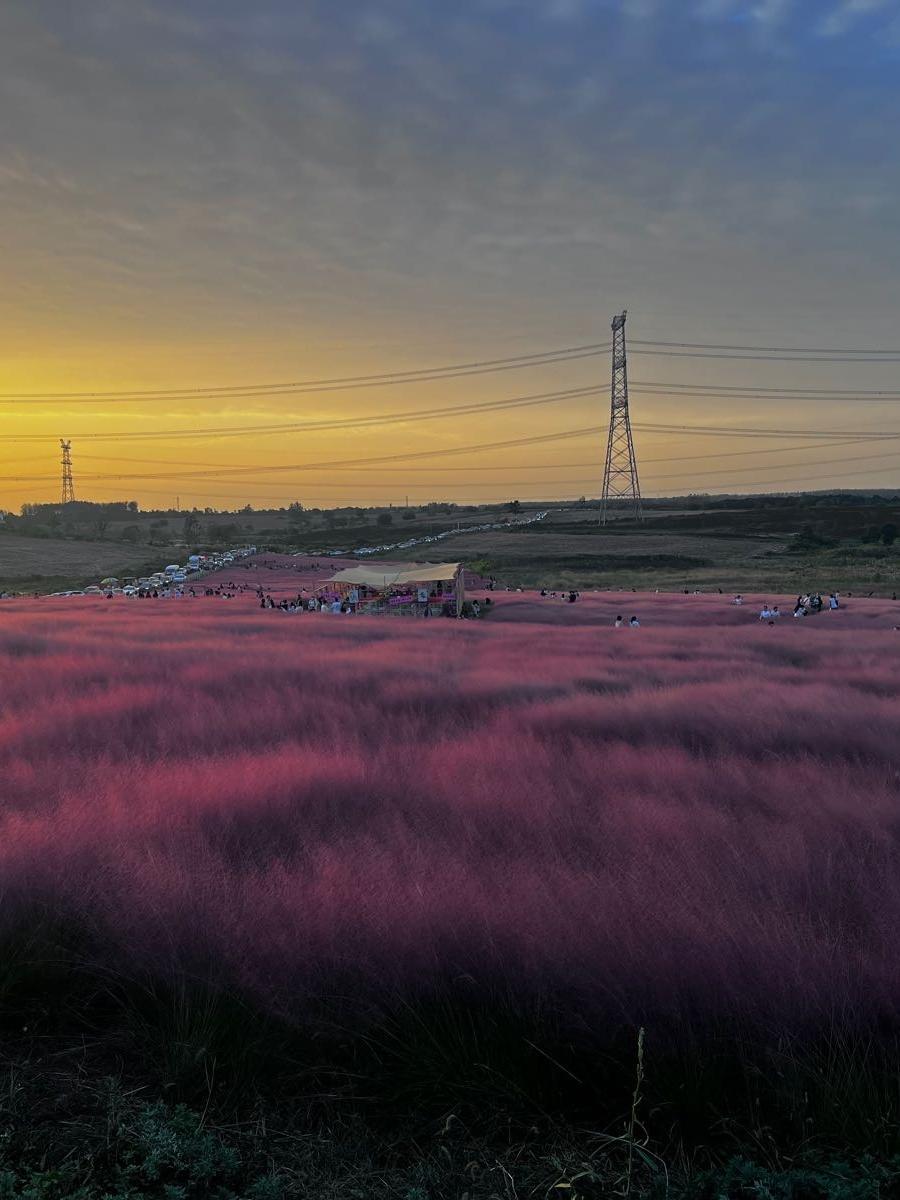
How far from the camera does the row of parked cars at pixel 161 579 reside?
45.5 meters

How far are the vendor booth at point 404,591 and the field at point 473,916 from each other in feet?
72.3

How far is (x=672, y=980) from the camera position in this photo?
3.02 meters

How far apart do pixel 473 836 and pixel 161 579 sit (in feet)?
178

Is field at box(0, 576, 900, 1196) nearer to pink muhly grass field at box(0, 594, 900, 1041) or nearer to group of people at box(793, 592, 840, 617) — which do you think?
pink muhly grass field at box(0, 594, 900, 1041)

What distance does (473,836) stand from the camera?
15.3 ft

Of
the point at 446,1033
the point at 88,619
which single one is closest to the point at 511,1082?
the point at 446,1033

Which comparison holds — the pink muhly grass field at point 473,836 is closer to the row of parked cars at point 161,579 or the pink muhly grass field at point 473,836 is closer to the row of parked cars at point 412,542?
the row of parked cars at point 161,579

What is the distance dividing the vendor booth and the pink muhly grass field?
20127 mm

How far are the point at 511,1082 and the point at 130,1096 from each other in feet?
4.78

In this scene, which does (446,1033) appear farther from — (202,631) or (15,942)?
(202,631)

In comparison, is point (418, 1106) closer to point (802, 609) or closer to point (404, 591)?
point (802, 609)

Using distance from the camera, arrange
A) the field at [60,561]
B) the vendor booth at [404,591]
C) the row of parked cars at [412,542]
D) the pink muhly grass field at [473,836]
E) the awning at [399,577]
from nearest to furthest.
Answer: the pink muhly grass field at [473,836]
the vendor booth at [404,591]
the awning at [399,577]
the field at [60,561]
the row of parked cars at [412,542]

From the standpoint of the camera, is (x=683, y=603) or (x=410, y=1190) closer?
(x=410, y=1190)

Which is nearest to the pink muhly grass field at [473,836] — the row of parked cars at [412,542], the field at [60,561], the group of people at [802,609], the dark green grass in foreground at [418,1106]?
the dark green grass in foreground at [418,1106]
